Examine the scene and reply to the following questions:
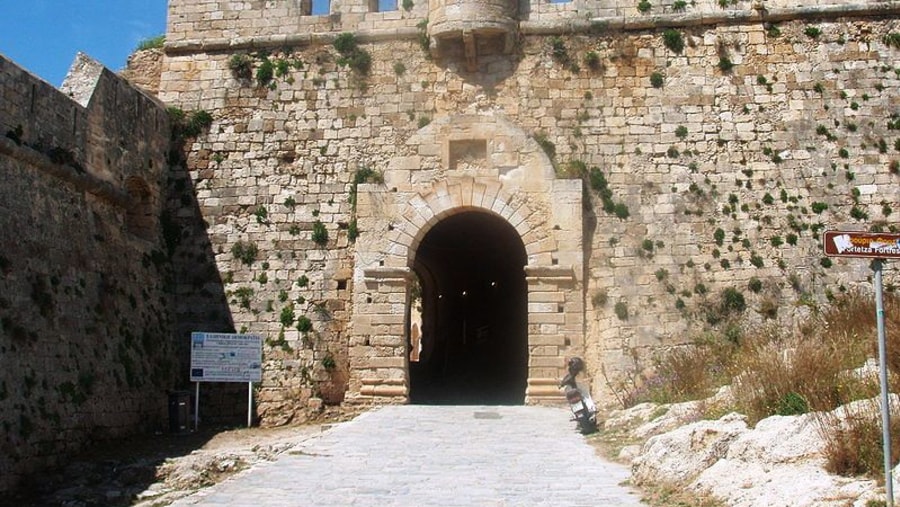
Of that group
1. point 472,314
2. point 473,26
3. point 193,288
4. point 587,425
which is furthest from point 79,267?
point 472,314

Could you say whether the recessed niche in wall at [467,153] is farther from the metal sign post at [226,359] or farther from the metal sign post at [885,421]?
the metal sign post at [885,421]

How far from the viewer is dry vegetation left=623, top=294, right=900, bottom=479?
22.5 feet

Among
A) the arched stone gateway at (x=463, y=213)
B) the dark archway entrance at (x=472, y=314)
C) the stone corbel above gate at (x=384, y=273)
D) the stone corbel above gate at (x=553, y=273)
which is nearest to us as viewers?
the arched stone gateway at (x=463, y=213)

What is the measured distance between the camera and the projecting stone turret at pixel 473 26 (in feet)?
53.2

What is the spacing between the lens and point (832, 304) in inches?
585

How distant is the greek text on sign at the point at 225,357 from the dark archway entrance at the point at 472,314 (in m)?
3.79

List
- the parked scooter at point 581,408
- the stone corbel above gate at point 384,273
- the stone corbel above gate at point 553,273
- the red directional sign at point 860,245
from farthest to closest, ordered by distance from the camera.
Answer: the stone corbel above gate at point 384,273 < the stone corbel above gate at point 553,273 < the parked scooter at point 581,408 < the red directional sign at point 860,245

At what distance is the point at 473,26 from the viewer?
16141mm

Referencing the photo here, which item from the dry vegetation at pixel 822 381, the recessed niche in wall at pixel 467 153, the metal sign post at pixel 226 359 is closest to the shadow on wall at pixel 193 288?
the metal sign post at pixel 226 359

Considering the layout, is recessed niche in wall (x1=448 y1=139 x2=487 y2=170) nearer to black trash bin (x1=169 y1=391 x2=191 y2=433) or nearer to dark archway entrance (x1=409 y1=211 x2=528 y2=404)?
dark archway entrance (x1=409 y1=211 x2=528 y2=404)

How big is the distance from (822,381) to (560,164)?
8484 mm

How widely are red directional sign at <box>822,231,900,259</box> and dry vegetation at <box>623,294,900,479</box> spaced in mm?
1201

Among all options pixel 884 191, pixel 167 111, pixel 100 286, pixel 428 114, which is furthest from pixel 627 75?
pixel 100 286

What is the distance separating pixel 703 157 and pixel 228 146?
26.5ft
